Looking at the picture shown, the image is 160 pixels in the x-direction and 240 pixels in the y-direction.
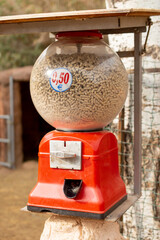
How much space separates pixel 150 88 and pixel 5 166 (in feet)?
14.8

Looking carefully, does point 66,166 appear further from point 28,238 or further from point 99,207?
point 28,238

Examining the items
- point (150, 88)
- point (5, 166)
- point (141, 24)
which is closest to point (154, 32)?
point (150, 88)

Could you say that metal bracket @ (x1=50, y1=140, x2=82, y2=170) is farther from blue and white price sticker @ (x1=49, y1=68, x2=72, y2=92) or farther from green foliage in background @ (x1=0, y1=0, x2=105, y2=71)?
green foliage in background @ (x1=0, y1=0, x2=105, y2=71)

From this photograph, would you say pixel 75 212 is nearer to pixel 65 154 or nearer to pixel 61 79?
pixel 65 154

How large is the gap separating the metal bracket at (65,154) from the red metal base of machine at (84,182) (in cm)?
1

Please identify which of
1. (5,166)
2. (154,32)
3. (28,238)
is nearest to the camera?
(154,32)

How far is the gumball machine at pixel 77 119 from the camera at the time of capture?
4.09 ft

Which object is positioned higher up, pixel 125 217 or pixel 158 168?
pixel 158 168

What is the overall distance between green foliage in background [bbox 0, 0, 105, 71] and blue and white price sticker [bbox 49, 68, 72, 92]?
5.80 metres

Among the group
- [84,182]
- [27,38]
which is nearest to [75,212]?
[84,182]

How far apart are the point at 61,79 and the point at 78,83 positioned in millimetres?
57

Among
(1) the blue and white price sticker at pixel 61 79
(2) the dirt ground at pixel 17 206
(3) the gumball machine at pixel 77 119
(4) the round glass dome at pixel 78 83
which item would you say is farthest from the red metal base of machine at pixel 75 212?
(2) the dirt ground at pixel 17 206

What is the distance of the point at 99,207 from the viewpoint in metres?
1.23

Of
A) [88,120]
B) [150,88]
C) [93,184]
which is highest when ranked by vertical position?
[150,88]
